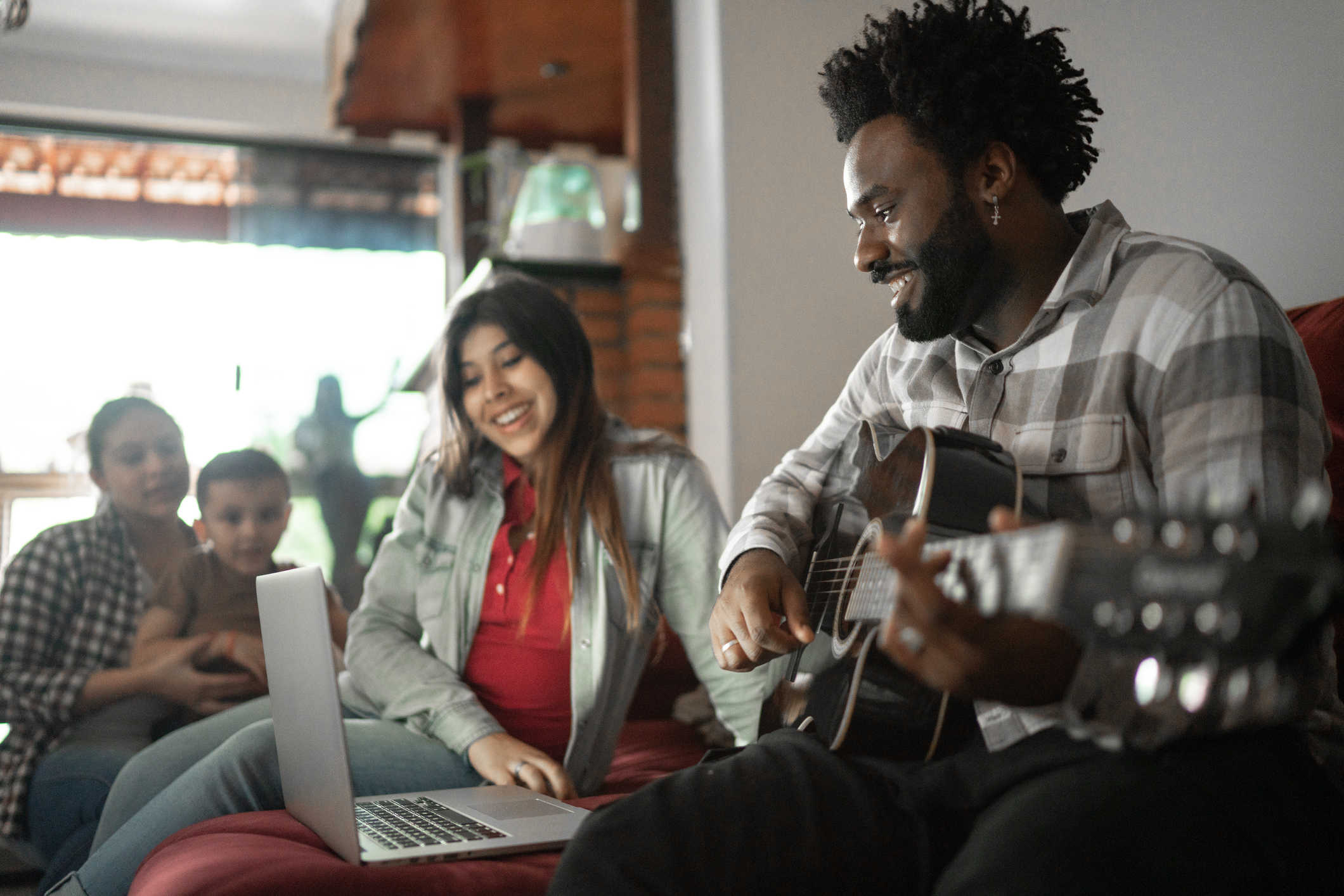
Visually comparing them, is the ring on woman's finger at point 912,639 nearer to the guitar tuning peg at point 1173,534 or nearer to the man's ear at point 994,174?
the guitar tuning peg at point 1173,534

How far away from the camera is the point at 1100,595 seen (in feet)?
2.07

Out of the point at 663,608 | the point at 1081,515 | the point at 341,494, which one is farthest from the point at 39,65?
the point at 1081,515

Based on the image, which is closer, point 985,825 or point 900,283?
point 985,825

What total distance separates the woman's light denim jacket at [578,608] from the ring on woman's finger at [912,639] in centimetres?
70

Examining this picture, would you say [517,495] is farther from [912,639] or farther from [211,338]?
[211,338]

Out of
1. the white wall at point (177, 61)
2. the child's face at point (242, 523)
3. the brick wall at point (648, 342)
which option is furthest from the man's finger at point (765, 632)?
the white wall at point (177, 61)

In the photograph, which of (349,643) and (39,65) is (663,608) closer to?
(349,643)

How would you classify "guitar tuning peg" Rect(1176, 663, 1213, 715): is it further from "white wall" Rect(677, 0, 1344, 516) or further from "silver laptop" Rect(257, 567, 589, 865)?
"white wall" Rect(677, 0, 1344, 516)

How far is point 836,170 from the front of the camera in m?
2.17

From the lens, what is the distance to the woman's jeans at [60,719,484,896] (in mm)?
1228

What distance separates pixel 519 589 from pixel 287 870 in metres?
0.63

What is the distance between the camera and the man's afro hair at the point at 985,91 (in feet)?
3.51

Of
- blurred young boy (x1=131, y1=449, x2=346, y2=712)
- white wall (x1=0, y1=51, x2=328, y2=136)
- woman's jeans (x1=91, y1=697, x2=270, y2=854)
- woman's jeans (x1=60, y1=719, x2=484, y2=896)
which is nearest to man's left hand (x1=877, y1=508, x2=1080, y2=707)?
woman's jeans (x1=60, y1=719, x2=484, y2=896)

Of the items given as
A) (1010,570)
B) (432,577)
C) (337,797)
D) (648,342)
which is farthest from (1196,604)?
(648,342)
